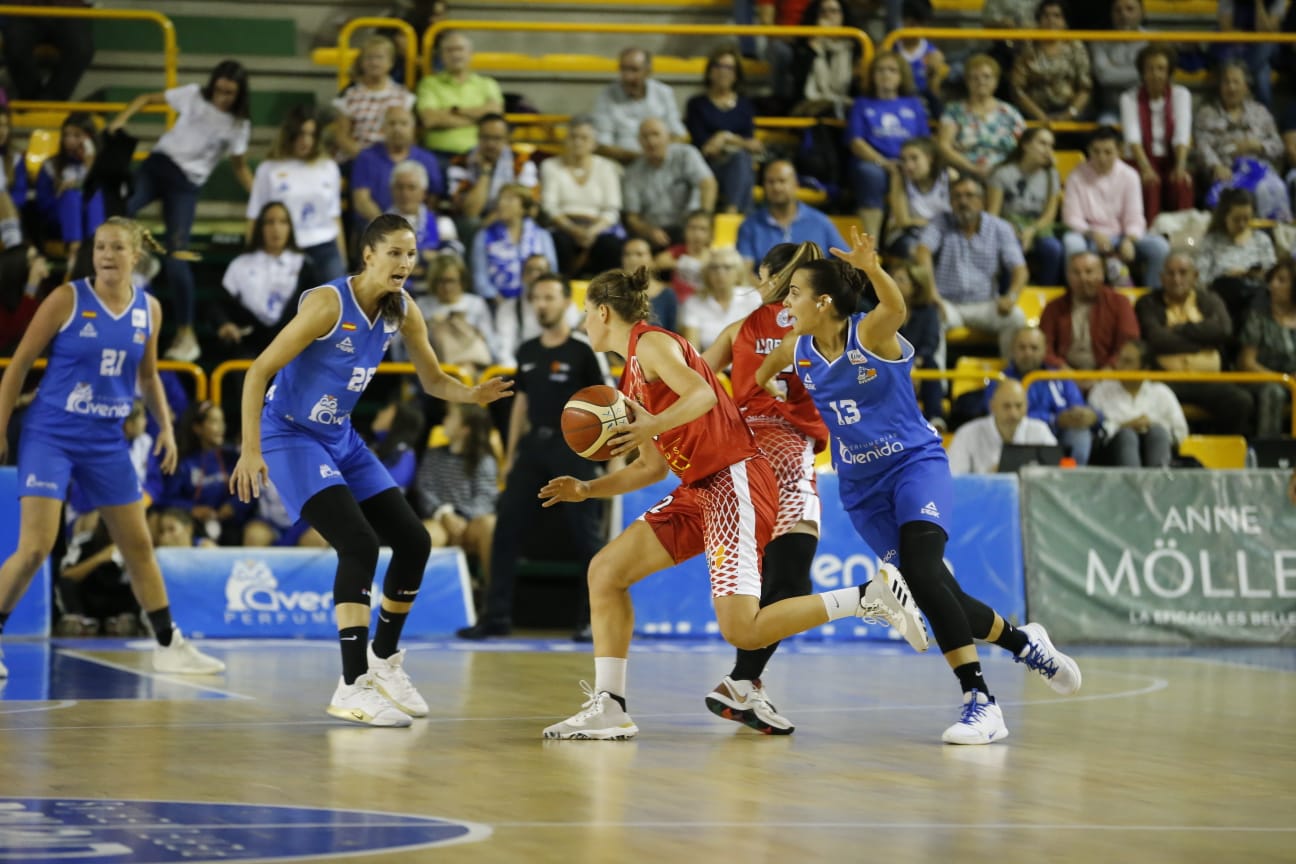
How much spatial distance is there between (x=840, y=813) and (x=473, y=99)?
11.3 meters

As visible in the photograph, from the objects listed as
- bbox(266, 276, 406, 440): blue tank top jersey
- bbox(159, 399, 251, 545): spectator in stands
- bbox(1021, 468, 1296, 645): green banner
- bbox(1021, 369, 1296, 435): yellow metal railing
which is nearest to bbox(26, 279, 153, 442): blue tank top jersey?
bbox(266, 276, 406, 440): blue tank top jersey

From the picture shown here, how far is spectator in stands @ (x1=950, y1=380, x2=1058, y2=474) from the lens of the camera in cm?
1327

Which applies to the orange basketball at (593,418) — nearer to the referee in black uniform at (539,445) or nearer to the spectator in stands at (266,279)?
the referee in black uniform at (539,445)

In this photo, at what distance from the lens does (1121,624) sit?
12.7m

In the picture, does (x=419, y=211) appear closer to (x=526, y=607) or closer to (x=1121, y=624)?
(x=526, y=607)

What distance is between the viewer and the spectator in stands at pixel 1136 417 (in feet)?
44.5

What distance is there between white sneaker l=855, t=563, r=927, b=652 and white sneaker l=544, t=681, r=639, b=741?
102 cm

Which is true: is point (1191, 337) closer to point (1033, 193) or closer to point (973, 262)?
point (973, 262)

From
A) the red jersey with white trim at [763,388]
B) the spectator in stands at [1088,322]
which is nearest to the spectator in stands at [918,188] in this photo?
the spectator in stands at [1088,322]

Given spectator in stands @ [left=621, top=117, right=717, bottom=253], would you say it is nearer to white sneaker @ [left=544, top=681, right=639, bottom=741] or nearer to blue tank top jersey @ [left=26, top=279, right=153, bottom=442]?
blue tank top jersey @ [left=26, top=279, right=153, bottom=442]

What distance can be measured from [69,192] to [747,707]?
9.23 m

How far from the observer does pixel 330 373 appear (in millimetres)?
7445

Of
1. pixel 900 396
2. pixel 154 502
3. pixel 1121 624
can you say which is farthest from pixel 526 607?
pixel 900 396

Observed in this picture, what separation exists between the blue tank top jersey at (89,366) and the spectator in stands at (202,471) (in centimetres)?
326
